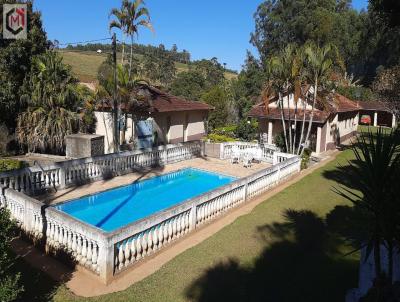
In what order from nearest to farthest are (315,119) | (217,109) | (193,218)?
(193,218) → (315,119) → (217,109)

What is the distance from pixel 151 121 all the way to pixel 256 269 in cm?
1733

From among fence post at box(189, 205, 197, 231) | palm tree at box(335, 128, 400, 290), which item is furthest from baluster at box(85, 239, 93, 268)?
palm tree at box(335, 128, 400, 290)

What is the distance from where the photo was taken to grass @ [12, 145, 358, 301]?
705 centimetres

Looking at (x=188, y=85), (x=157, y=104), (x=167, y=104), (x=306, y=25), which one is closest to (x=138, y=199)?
(x=157, y=104)

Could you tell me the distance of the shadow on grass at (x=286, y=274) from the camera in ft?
23.2

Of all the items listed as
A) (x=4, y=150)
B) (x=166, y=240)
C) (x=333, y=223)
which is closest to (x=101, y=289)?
(x=166, y=240)

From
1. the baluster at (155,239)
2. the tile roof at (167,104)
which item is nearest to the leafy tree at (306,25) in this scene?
the tile roof at (167,104)

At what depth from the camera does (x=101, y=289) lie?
7371mm

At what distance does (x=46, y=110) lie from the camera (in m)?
21.4

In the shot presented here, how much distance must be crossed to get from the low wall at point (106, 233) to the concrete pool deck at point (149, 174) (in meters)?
3.36

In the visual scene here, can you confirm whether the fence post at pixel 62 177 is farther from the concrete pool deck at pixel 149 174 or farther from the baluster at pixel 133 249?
the baluster at pixel 133 249

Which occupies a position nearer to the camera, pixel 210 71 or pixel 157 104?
pixel 157 104

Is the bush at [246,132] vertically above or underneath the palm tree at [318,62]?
underneath

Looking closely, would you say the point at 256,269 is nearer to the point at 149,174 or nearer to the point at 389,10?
the point at 149,174
